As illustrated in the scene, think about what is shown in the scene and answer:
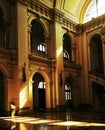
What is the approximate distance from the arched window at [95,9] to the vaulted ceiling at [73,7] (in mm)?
432

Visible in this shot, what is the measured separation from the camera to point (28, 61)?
1678 centimetres

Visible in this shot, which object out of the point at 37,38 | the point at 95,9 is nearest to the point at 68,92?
the point at 37,38

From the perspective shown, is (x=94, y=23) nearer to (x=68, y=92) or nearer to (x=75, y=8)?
(x=75, y=8)

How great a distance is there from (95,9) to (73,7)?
2.28 metres

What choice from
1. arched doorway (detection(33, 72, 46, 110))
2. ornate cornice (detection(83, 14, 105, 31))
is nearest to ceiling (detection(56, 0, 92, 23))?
ornate cornice (detection(83, 14, 105, 31))

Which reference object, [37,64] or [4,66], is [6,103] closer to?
[4,66]

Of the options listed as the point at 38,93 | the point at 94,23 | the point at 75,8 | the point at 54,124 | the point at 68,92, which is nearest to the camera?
the point at 54,124

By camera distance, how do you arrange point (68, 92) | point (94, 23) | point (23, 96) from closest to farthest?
→ point (23, 96) < point (94, 23) < point (68, 92)

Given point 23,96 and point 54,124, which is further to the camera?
point 23,96

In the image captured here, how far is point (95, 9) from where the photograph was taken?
2330cm

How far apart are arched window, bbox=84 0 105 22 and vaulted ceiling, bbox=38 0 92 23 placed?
0.43 m

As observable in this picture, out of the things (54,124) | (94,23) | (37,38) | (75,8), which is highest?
(75,8)

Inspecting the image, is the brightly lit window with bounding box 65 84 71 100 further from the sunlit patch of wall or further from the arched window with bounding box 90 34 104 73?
the sunlit patch of wall

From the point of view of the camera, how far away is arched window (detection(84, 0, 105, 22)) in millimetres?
22766
